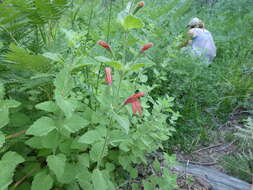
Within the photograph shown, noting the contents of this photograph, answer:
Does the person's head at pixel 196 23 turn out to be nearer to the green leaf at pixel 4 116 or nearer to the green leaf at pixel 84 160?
the green leaf at pixel 84 160

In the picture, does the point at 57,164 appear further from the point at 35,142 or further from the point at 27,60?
the point at 27,60

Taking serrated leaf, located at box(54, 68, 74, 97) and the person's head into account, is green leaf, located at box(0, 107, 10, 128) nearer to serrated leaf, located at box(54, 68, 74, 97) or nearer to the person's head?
serrated leaf, located at box(54, 68, 74, 97)

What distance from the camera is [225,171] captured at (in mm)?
2084

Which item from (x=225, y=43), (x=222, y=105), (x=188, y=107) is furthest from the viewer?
(x=225, y=43)

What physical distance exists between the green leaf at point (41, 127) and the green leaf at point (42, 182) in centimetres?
21

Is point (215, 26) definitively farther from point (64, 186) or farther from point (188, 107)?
point (64, 186)

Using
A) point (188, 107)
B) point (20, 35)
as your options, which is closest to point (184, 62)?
point (188, 107)

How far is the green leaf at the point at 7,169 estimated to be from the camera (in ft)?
2.29

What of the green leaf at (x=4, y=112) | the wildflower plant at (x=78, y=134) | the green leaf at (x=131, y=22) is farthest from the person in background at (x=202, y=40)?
the green leaf at (x=4, y=112)

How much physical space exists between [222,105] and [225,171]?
3.33ft

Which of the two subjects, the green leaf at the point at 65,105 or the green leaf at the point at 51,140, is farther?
the green leaf at the point at 51,140

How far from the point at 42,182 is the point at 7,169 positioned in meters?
0.17

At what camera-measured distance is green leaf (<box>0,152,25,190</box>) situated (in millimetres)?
699

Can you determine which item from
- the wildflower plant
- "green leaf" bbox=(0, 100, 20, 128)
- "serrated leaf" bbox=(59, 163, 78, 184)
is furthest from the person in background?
"green leaf" bbox=(0, 100, 20, 128)
